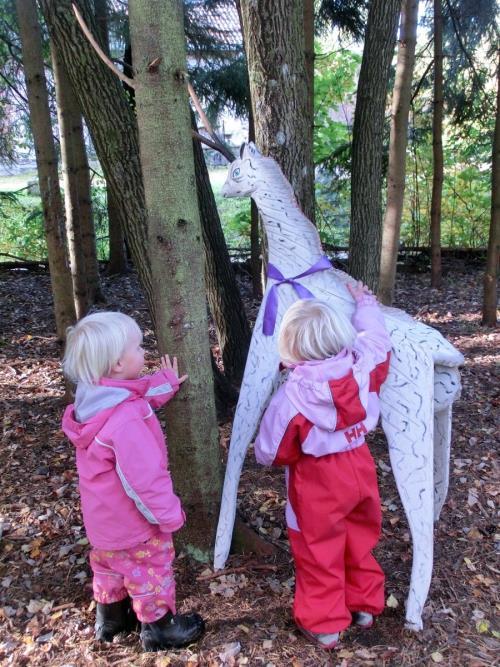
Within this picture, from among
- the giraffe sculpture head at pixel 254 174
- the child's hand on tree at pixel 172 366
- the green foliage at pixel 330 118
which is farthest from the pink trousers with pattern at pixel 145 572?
the green foliage at pixel 330 118

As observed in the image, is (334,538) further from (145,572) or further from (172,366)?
(172,366)

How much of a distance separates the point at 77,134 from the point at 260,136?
3999 millimetres

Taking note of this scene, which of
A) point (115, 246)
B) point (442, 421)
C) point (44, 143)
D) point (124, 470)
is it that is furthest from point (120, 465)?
point (115, 246)

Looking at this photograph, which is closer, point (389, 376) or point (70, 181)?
point (389, 376)

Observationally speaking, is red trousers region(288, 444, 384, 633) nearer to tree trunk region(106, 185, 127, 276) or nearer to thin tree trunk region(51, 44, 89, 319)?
thin tree trunk region(51, 44, 89, 319)

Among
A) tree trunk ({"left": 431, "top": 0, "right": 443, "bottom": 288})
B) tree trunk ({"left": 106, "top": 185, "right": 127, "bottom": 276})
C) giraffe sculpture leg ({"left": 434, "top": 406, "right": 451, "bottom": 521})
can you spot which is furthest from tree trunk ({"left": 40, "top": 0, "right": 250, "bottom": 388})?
tree trunk ({"left": 106, "top": 185, "right": 127, "bottom": 276})

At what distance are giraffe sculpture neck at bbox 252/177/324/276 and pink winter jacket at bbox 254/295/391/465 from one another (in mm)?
484

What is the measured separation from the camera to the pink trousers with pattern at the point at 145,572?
239 cm

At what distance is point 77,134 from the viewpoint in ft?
21.6

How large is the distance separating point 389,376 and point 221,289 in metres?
2.20

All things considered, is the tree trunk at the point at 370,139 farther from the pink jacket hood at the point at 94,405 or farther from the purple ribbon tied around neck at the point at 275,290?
the pink jacket hood at the point at 94,405

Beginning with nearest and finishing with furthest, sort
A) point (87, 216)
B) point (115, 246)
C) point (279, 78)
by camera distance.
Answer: point (279, 78) → point (87, 216) → point (115, 246)

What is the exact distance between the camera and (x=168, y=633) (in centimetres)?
247

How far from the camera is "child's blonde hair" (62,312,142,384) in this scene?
2.19 m
